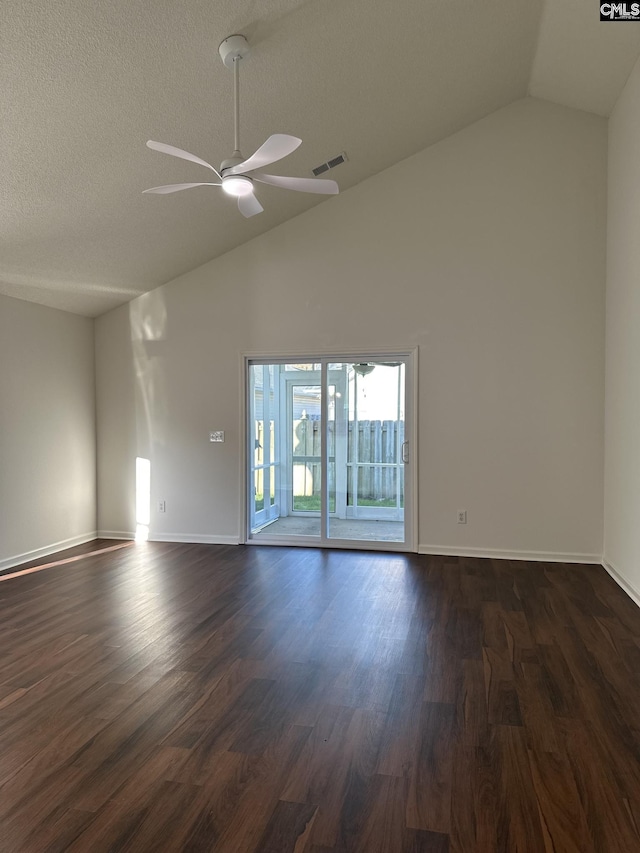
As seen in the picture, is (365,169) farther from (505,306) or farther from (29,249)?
(29,249)

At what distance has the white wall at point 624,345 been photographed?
174 inches

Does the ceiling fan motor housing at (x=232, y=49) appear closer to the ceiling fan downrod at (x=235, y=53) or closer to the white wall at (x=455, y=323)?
the ceiling fan downrod at (x=235, y=53)

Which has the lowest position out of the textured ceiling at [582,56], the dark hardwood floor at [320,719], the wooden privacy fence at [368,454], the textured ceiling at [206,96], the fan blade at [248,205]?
the dark hardwood floor at [320,719]

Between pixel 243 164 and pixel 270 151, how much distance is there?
0.21 meters

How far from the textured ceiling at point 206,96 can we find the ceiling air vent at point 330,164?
0.24 ft

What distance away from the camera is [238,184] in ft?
10.5

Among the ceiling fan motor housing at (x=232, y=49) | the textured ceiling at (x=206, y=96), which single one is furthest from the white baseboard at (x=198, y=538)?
the ceiling fan motor housing at (x=232, y=49)

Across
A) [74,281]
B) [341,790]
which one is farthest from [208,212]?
[341,790]

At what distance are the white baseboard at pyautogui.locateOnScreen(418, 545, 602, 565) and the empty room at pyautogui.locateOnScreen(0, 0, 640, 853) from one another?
0.03m

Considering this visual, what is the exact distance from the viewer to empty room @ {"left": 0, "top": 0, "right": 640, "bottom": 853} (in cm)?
226

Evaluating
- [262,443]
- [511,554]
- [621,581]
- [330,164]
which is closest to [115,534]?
[262,443]

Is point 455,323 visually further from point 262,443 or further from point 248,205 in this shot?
point 248,205

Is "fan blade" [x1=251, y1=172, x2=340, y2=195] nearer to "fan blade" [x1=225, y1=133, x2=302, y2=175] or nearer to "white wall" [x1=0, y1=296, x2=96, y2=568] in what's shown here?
"fan blade" [x1=225, y1=133, x2=302, y2=175]

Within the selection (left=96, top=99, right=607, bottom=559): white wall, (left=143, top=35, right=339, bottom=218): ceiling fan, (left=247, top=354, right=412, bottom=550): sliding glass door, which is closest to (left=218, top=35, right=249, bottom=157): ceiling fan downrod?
(left=143, top=35, right=339, bottom=218): ceiling fan
